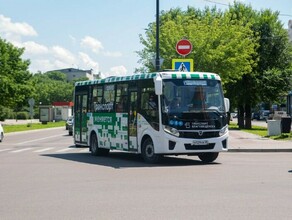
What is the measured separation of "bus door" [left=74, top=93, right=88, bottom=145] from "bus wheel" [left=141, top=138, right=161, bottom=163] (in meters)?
4.98

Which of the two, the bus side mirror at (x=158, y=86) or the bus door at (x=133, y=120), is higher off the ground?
the bus side mirror at (x=158, y=86)

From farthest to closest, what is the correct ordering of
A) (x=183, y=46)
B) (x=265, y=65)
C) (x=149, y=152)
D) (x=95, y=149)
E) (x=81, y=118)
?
(x=265, y=65)
(x=183, y=46)
(x=81, y=118)
(x=95, y=149)
(x=149, y=152)

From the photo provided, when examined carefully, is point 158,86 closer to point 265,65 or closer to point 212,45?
point 212,45

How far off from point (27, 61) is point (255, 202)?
7069cm

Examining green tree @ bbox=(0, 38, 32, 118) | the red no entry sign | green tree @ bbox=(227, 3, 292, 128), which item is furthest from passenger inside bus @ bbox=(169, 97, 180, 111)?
green tree @ bbox=(0, 38, 32, 118)

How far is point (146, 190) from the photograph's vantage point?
11352mm

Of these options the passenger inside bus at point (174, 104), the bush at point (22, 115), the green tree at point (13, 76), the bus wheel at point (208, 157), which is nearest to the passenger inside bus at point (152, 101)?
the passenger inside bus at point (174, 104)

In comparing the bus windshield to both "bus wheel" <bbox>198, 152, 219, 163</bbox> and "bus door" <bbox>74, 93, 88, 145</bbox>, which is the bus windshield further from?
"bus door" <bbox>74, 93, 88, 145</bbox>

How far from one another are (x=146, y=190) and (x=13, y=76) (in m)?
64.4

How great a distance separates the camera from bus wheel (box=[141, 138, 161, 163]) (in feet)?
58.2

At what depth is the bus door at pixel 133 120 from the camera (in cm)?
1884

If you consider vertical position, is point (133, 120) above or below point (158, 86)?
below

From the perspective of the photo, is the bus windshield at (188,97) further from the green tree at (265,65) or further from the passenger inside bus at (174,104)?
the green tree at (265,65)

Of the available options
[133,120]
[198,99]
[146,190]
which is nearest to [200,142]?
[198,99]
